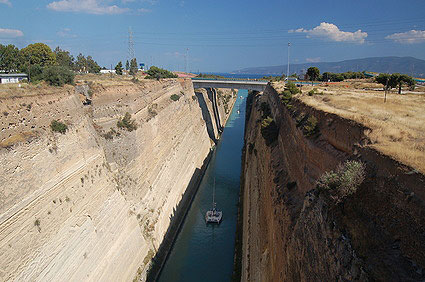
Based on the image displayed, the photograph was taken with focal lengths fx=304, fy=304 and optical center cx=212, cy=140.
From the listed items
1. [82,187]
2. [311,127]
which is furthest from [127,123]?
[311,127]

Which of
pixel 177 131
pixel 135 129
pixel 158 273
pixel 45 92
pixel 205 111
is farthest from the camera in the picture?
pixel 205 111

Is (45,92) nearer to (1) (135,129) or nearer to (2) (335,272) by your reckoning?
(1) (135,129)

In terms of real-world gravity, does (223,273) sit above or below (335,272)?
below

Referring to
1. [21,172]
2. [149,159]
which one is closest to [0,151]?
[21,172]

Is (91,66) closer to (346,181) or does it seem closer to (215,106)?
(215,106)

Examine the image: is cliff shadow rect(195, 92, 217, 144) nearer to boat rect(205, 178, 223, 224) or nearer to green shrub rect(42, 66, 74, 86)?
boat rect(205, 178, 223, 224)

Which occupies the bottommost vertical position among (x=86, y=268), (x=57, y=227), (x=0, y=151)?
(x=86, y=268)

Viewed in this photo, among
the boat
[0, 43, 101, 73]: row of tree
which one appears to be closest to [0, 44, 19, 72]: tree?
[0, 43, 101, 73]: row of tree

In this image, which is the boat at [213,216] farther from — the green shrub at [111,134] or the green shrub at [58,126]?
the green shrub at [58,126]
